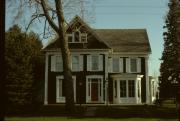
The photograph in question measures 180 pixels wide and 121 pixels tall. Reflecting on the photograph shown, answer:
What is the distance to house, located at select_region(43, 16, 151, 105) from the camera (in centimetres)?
4503

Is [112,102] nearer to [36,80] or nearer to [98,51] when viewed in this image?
[98,51]

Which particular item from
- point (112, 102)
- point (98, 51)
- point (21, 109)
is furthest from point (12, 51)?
point (112, 102)

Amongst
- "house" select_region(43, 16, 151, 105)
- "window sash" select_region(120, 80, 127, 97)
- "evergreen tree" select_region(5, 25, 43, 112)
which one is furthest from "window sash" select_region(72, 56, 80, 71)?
"evergreen tree" select_region(5, 25, 43, 112)

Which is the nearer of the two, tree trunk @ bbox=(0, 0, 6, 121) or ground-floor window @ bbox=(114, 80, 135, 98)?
tree trunk @ bbox=(0, 0, 6, 121)

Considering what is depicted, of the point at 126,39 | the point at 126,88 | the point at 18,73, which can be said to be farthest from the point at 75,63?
the point at 18,73

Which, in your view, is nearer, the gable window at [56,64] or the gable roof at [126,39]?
the gable window at [56,64]

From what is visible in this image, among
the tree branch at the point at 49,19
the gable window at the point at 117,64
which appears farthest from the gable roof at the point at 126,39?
the tree branch at the point at 49,19

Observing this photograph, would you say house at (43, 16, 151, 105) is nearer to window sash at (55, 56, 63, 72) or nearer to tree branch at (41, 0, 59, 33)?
window sash at (55, 56, 63, 72)

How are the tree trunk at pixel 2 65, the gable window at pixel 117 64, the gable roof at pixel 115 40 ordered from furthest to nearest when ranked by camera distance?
1. the gable window at pixel 117 64
2. the gable roof at pixel 115 40
3. the tree trunk at pixel 2 65

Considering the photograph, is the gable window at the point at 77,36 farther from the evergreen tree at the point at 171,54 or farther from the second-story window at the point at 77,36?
the evergreen tree at the point at 171,54

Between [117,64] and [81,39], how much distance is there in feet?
16.5

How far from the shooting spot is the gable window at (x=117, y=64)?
153 feet

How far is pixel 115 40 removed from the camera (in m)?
49.3

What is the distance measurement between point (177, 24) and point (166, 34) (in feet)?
7.80
